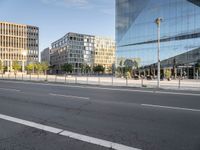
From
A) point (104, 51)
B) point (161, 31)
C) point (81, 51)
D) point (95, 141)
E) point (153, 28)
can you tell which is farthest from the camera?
point (104, 51)

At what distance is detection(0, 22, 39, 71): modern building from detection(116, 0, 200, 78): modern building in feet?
322

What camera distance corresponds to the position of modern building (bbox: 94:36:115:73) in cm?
17107

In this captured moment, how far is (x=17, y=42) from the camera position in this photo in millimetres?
153500

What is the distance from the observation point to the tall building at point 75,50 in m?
155

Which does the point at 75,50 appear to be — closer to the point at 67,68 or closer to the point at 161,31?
the point at 67,68

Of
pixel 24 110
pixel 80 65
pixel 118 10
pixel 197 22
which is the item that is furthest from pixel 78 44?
pixel 24 110

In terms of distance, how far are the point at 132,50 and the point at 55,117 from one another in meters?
53.3

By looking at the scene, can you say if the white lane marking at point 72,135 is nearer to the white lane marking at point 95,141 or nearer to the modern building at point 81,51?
the white lane marking at point 95,141

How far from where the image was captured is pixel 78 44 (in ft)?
523

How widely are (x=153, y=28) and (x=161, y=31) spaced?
215 centimetres

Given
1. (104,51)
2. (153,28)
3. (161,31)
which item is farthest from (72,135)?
(104,51)

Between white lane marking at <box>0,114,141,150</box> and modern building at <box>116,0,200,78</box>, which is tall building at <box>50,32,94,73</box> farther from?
white lane marking at <box>0,114,141,150</box>

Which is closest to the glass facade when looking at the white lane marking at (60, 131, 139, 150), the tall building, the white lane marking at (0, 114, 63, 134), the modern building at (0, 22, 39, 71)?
the white lane marking at (0, 114, 63, 134)

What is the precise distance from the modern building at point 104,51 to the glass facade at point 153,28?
106047 millimetres
